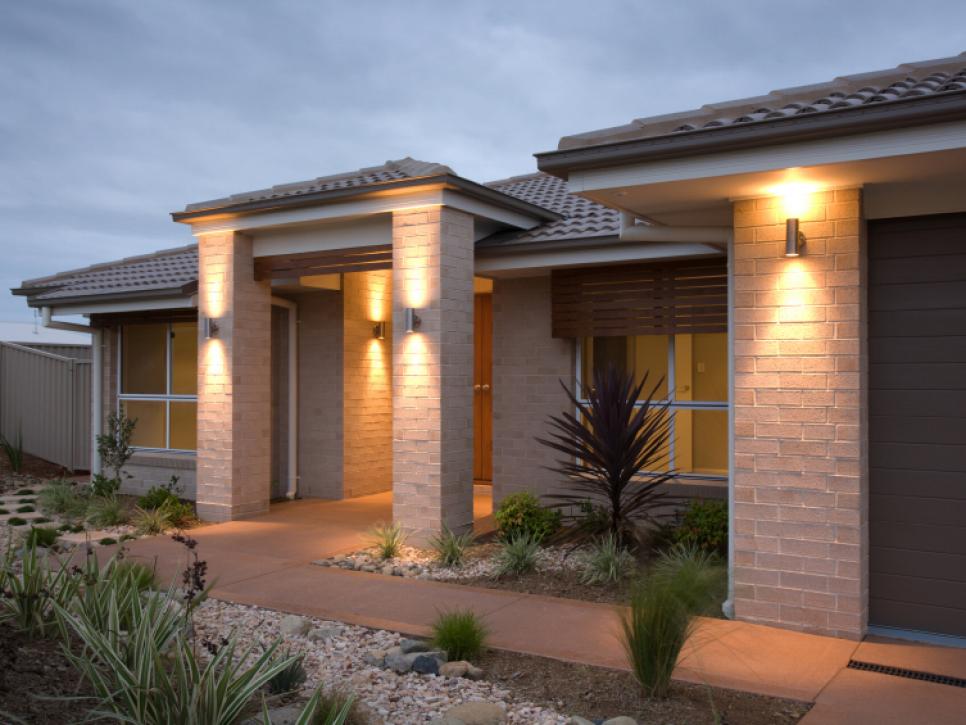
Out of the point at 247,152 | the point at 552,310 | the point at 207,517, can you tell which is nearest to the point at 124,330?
the point at 207,517

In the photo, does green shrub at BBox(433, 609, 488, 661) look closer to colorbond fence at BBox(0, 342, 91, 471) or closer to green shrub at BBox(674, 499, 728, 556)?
green shrub at BBox(674, 499, 728, 556)

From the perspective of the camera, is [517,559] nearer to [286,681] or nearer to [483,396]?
[286,681]

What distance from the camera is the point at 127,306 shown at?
12.4 m

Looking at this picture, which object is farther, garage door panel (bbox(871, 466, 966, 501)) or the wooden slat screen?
the wooden slat screen

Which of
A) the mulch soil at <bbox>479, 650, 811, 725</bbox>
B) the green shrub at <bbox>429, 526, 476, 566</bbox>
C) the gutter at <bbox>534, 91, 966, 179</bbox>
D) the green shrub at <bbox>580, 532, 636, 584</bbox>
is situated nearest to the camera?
the mulch soil at <bbox>479, 650, 811, 725</bbox>

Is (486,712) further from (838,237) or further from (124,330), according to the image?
(124,330)

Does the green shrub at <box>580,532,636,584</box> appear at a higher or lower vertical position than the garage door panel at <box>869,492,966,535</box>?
lower

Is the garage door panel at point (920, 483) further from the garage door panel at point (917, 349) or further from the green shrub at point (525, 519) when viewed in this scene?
the green shrub at point (525, 519)

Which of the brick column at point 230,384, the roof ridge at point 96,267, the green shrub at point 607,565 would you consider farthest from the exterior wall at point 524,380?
the roof ridge at point 96,267

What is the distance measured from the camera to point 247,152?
71.7 meters

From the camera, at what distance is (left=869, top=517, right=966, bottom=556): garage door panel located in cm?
572

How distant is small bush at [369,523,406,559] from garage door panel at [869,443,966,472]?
4.54 m

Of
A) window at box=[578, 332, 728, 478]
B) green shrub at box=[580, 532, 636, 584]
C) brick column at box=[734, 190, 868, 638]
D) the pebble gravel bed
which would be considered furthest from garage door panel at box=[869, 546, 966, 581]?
window at box=[578, 332, 728, 478]

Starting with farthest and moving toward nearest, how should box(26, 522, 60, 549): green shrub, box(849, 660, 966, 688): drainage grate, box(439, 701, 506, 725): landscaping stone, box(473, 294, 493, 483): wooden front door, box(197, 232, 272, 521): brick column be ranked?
box(473, 294, 493, 483): wooden front door → box(197, 232, 272, 521): brick column → box(26, 522, 60, 549): green shrub → box(849, 660, 966, 688): drainage grate → box(439, 701, 506, 725): landscaping stone
